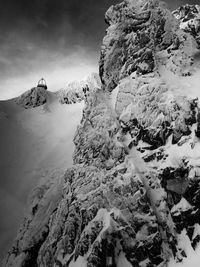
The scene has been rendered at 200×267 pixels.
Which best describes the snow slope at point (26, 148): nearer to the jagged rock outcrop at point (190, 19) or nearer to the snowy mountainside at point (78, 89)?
the snowy mountainside at point (78, 89)

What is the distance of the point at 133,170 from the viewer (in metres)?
37.9

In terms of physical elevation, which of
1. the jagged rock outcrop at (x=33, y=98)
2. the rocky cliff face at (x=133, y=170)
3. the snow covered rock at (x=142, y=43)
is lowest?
the rocky cliff face at (x=133, y=170)

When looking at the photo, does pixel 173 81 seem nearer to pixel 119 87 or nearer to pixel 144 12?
pixel 119 87

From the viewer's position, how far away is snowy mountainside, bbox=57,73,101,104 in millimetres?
83000

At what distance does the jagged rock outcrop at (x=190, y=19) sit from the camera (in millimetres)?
54612

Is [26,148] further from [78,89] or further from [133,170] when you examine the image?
[133,170]

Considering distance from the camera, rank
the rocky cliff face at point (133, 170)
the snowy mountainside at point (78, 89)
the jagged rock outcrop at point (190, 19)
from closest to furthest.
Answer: the rocky cliff face at point (133, 170) < the jagged rock outcrop at point (190, 19) < the snowy mountainside at point (78, 89)

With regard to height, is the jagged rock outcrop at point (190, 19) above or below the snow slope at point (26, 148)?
above

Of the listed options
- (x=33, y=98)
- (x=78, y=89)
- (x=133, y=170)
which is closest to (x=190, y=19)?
(x=133, y=170)

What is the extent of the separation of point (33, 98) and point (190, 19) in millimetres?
42487

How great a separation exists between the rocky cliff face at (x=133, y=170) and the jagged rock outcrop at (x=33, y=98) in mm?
34805

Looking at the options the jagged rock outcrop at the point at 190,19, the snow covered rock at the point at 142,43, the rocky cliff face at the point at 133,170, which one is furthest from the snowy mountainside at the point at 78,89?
the rocky cliff face at the point at 133,170

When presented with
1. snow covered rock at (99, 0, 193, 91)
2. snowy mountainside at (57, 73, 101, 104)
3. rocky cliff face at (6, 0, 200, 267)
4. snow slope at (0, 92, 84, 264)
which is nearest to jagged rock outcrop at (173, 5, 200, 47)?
snow covered rock at (99, 0, 193, 91)

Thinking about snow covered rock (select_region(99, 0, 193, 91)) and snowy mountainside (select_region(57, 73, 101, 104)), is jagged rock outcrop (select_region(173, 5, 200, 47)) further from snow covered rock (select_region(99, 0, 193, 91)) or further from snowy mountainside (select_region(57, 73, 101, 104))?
snowy mountainside (select_region(57, 73, 101, 104))
